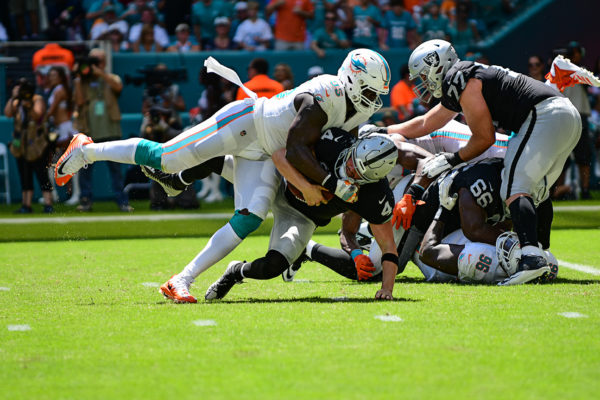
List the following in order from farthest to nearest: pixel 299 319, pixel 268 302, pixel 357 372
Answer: pixel 268 302 → pixel 299 319 → pixel 357 372

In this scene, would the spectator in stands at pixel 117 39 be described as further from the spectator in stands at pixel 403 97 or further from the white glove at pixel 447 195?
the white glove at pixel 447 195

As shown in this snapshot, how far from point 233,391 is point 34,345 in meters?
1.46

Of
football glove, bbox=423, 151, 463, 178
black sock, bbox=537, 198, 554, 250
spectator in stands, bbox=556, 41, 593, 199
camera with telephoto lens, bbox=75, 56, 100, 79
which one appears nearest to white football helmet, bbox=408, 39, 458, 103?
football glove, bbox=423, 151, 463, 178

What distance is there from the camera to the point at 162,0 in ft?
55.6


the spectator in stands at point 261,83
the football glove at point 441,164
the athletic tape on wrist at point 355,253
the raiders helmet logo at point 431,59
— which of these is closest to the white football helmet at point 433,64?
the raiders helmet logo at point 431,59

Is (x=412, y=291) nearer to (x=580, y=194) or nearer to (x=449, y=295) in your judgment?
(x=449, y=295)

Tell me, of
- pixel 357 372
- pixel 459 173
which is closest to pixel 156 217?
pixel 459 173

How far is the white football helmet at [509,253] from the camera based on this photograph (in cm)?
669

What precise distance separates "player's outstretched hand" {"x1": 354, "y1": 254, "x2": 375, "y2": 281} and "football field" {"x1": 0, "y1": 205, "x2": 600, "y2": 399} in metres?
0.11

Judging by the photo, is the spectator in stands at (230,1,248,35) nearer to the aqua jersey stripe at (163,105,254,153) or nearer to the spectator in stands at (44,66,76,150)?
the spectator in stands at (44,66,76,150)

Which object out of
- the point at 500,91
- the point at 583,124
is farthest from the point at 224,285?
the point at 583,124

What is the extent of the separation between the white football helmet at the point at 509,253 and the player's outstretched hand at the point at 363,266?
0.97m

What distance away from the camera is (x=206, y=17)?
16.6 metres

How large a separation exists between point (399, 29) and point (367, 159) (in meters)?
11.0
